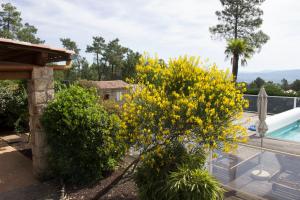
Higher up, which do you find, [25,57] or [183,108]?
[25,57]

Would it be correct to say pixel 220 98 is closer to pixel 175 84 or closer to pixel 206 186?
pixel 175 84

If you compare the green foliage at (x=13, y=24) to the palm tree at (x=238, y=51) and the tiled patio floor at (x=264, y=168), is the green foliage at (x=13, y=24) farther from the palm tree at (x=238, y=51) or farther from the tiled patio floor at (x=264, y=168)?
the tiled patio floor at (x=264, y=168)

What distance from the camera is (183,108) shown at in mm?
3564

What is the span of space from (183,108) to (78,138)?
2.45m

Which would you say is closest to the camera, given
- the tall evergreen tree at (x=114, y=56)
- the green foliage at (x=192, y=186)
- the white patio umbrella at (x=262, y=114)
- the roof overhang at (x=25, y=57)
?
the green foliage at (x=192, y=186)

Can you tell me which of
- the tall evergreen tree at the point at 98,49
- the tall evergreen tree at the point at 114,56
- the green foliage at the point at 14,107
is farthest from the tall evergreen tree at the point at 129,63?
the green foliage at the point at 14,107

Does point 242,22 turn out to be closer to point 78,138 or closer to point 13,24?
point 78,138

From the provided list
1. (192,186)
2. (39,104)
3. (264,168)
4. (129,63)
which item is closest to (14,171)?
(39,104)

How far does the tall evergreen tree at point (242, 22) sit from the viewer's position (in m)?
22.6

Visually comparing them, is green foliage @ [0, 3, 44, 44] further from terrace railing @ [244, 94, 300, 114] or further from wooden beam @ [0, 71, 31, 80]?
terrace railing @ [244, 94, 300, 114]

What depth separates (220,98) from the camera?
3672mm

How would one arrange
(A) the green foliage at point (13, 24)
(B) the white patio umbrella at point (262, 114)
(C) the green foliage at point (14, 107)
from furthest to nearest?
1. (A) the green foliage at point (13, 24)
2. (C) the green foliage at point (14, 107)
3. (B) the white patio umbrella at point (262, 114)

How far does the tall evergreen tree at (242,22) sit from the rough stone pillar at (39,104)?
20528 mm

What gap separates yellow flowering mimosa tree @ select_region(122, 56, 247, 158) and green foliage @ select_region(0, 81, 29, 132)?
5.94m
